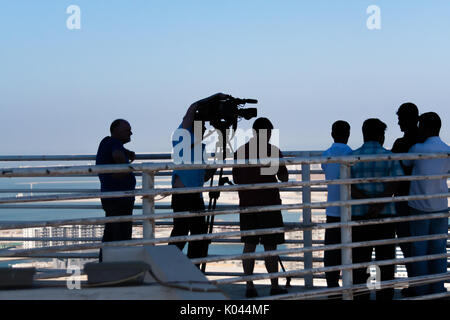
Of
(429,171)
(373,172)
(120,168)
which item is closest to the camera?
(120,168)

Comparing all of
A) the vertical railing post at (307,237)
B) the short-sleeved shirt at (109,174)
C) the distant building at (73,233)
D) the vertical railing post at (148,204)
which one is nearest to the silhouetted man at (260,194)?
the vertical railing post at (307,237)

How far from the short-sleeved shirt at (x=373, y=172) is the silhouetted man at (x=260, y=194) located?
60cm

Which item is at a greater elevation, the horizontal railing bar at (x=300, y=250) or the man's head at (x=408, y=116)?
the man's head at (x=408, y=116)

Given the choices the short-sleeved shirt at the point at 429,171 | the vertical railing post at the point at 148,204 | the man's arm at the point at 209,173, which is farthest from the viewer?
the man's arm at the point at 209,173

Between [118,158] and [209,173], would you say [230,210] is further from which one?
[118,158]

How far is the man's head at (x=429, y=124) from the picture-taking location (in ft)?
18.4

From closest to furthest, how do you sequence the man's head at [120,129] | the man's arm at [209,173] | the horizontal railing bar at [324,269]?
the horizontal railing bar at [324,269] < the man's arm at [209,173] < the man's head at [120,129]

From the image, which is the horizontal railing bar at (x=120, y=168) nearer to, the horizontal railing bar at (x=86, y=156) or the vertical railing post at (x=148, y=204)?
the vertical railing post at (x=148, y=204)

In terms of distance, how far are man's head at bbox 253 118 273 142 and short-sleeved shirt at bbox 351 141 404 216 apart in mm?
670

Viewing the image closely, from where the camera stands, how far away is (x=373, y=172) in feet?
17.4

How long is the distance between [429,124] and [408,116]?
0.17 meters

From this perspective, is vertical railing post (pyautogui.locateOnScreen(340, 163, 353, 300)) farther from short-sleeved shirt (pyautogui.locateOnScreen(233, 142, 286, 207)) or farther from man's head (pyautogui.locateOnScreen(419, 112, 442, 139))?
man's head (pyautogui.locateOnScreen(419, 112, 442, 139))

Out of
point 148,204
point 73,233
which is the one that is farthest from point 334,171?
point 73,233
